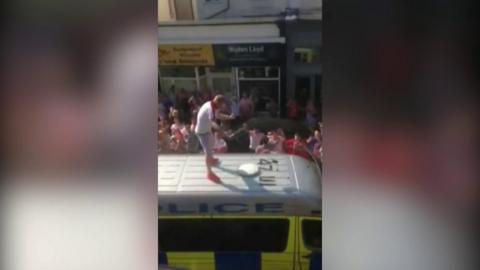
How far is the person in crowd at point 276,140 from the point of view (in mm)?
3156

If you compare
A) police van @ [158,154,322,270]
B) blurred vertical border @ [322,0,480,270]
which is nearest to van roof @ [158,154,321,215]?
police van @ [158,154,322,270]

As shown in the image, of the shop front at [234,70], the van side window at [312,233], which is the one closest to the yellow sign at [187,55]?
the shop front at [234,70]

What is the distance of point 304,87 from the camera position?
3150 millimetres

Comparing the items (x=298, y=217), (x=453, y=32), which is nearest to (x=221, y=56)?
(x=298, y=217)

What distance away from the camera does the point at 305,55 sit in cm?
312

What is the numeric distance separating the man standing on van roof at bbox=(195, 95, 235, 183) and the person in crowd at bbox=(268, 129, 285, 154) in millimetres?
220

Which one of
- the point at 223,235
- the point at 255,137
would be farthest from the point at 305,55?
the point at 223,235

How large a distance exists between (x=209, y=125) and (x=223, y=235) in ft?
1.86

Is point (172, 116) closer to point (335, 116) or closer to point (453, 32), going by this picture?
point (335, 116)

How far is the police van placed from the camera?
3.14 m

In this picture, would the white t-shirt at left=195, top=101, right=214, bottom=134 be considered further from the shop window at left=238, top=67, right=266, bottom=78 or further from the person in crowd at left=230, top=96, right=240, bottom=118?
the shop window at left=238, top=67, right=266, bottom=78

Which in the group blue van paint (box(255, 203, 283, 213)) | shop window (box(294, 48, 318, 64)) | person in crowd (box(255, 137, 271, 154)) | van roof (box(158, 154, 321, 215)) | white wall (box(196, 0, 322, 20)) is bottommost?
blue van paint (box(255, 203, 283, 213))

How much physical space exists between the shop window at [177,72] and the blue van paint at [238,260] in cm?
93

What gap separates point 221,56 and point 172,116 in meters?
0.40
